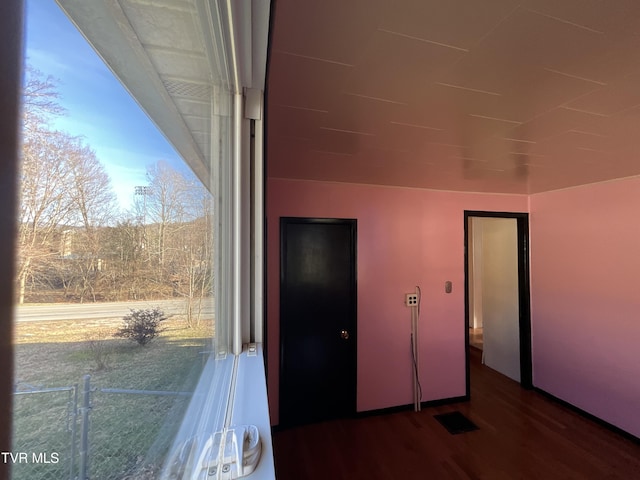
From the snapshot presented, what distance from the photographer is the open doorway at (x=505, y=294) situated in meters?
3.15

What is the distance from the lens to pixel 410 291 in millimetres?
2795

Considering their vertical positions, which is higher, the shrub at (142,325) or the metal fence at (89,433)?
the shrub at (142,325)

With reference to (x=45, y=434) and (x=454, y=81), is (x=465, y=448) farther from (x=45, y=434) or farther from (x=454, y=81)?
(x=45, y=434)

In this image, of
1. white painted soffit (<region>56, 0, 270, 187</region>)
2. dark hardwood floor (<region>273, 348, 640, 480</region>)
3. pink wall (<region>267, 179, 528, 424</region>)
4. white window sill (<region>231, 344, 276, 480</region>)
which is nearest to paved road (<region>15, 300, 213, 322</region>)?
white painted soffit (<region>56, 0, 270, 187</region>)

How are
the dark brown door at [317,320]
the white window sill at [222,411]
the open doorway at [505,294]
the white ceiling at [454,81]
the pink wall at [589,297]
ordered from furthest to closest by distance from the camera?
1. the open doorway at [505,294]
2. the dark brown door at [317,320]
3. the pink wall at [589,297]
4. the white ceiling at [454,81]
5. the white window sill at [222,411]

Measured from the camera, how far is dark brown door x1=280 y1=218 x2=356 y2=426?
2490mm

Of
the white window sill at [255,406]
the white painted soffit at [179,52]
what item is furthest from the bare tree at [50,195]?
the white window sill at [255,406]

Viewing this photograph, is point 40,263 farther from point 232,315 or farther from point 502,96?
point 502,96

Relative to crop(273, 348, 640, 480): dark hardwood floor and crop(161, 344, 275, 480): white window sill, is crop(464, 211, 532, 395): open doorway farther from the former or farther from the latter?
crop(161, 344, 275, 480): white window sill

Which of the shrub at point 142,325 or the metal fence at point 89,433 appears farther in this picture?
the shrub at point 142,325

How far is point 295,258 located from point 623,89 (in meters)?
2.20

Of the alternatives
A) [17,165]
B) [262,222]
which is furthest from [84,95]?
[262,222]

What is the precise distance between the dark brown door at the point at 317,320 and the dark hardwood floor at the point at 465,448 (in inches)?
8.8

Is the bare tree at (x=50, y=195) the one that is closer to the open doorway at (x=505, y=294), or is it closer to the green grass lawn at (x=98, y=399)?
the green grass lawn at (x=98, y=399)
